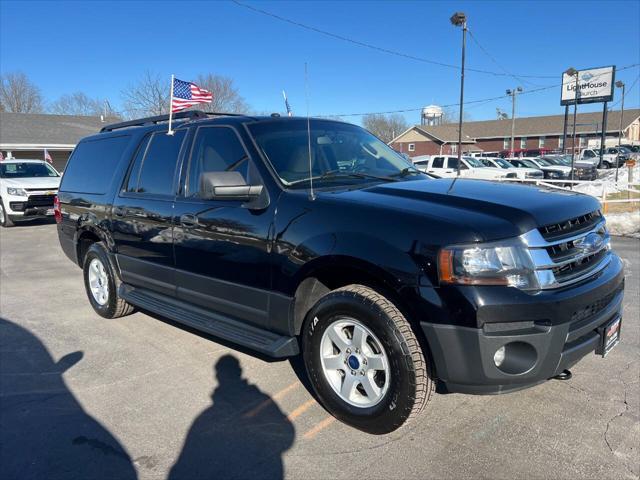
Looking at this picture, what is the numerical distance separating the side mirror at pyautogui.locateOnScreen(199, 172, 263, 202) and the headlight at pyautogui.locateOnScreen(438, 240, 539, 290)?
4.74ft

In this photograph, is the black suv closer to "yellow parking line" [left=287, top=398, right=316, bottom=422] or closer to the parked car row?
"yellow parking line" [left=287, top=398, right=316, bottom=422]

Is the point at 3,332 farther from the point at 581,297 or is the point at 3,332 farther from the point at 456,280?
the point at 581,297

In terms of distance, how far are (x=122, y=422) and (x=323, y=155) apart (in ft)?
7.85

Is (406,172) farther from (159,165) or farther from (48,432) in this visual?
(48,432)

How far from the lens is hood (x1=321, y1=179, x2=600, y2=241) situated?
2660 mm

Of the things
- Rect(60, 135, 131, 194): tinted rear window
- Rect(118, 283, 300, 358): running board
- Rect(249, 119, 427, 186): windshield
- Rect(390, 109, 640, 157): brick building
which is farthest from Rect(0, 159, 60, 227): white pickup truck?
Rect(390, 109, 640, 157): brick building

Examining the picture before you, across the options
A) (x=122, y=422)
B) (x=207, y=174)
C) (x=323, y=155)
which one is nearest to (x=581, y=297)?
(x=323, y=155)

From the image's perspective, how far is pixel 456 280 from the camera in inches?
102

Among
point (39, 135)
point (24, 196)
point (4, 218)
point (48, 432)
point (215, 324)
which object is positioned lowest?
point (48, 432)

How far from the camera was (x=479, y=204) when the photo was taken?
2898 millimetres

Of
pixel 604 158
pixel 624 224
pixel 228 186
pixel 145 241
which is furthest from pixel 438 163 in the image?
pixel 604 158

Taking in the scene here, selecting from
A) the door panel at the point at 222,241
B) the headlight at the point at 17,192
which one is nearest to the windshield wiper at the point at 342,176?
the door panel at the point at 222,241

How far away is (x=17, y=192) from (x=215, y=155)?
11553 millimetres

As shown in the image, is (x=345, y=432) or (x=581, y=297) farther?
(x=345, y=432)
